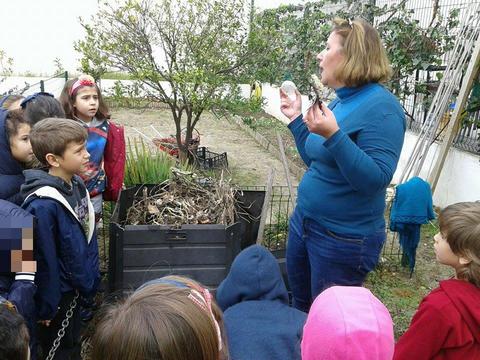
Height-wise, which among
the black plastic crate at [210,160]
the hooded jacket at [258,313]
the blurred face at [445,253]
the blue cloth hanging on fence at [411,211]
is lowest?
the black plastic crate at [210,160]

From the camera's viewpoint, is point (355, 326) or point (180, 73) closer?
point (355, 326)

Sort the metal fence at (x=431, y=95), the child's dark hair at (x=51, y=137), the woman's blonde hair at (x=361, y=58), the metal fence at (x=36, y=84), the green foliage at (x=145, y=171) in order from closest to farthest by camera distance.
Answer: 1. the woman's blonde hair at (x=361, y=58)
2. the child's dark hair at (x=51, y=137)
3. the green foliage at (x=145, y=171)
4. the metal fence at (x=431, y=95)
5. the metal fence at (x=36, y=84)

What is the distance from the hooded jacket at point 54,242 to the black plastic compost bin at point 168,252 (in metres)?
0.45

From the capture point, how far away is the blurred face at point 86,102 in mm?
3268

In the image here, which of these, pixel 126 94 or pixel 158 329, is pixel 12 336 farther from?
pixel 126 94

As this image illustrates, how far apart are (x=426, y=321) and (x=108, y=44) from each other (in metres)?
4.55

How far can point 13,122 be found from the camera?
2.48m

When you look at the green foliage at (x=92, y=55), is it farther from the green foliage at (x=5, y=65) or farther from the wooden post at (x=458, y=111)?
the green foliage at (x=5, y=65)

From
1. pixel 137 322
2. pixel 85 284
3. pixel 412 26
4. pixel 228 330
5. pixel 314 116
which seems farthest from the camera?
pixel 412 26

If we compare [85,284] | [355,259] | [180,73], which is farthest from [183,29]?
[355,259]

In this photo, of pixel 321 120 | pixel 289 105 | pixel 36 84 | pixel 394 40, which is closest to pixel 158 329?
pixel 321 120

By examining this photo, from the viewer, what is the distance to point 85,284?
2.48 meters

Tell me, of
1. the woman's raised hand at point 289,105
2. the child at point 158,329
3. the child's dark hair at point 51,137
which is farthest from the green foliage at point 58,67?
the child at point 158,329

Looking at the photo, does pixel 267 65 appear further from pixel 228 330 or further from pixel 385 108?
Result: pixel 228 330
